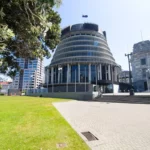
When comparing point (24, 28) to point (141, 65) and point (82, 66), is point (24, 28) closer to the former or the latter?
point (82, 66)

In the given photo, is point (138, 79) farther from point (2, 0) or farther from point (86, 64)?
point (2, 0)

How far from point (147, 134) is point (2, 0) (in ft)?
28.2

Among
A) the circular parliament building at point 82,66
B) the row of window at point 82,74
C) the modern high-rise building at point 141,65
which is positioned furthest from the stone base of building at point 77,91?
the modern high-rise building at point 141,65

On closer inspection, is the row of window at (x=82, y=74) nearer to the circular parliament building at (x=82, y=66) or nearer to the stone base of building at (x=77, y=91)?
the circular parliament building at (x=82, y=66)

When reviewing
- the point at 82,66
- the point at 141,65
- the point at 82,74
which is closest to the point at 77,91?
the point at 82,74

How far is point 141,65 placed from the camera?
6381 cm

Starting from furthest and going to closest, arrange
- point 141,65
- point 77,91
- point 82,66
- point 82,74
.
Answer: point 141,65 → point 82,66 → point 82,74 → point 77,91

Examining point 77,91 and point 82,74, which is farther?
point 82,74

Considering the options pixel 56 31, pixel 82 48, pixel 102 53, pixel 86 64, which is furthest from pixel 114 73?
pixel 56 31

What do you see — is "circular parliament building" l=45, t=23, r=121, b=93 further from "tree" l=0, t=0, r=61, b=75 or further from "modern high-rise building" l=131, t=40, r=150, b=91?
"tree" l=0, t=0, r=61, b=75

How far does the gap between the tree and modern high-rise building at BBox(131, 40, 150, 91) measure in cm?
6054

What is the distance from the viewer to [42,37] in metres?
7.59

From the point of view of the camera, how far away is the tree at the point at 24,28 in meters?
5.29

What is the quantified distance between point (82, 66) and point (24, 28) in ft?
174
